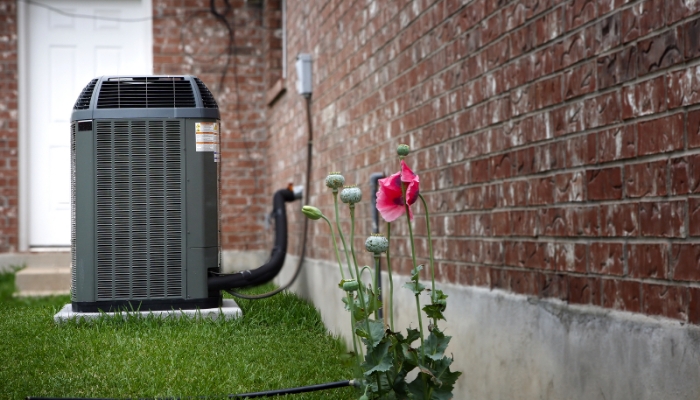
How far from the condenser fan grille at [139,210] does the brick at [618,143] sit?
7.23 feet

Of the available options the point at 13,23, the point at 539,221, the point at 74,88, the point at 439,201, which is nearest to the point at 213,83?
the point at 74,88

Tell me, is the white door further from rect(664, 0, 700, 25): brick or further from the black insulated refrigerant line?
rect(664, 0, 700, 25): brick

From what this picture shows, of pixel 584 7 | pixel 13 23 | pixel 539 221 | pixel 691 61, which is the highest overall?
pixel 13 23

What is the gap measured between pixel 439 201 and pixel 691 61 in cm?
144

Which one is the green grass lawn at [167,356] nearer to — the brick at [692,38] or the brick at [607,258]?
the brick at [607,258]

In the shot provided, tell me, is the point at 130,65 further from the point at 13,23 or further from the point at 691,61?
the point at 691,61

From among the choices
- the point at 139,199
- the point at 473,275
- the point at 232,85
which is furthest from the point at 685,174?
the point at 232,85

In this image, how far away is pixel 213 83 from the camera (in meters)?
7.06

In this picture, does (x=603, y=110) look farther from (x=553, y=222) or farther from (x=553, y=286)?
(x=553, y=286)

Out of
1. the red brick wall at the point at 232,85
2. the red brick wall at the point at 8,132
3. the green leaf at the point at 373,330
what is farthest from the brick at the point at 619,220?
the red brick wall at the point at 8,132

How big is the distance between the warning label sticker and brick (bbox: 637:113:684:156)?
7.52ft

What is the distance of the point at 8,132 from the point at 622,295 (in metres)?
6.23

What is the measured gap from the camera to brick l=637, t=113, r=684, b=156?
5.18 ft

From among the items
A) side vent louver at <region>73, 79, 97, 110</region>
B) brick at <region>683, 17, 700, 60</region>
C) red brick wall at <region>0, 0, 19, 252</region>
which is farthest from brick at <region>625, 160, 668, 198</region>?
red brick wall at <region>0, 0, 19, 252</region>
